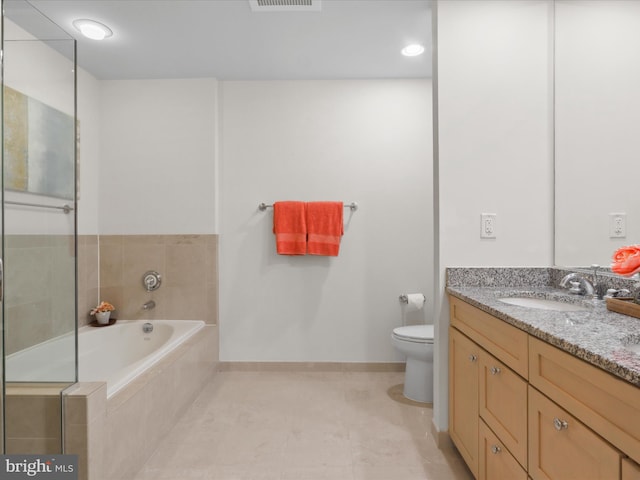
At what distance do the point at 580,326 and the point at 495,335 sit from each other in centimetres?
32

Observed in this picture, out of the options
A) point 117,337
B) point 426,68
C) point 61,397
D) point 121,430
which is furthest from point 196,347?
point 426,68

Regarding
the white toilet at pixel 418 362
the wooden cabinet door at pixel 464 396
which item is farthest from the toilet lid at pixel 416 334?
the wooden cabinet door at pixel 464 396

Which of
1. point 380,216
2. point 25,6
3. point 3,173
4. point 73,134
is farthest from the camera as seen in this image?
point 380,216

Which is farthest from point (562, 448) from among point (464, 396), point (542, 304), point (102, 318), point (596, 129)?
point (102, 318)

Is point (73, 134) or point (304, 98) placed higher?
point (304, 98)

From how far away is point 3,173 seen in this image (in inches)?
50.0

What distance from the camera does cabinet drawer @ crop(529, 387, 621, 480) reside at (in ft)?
2.66

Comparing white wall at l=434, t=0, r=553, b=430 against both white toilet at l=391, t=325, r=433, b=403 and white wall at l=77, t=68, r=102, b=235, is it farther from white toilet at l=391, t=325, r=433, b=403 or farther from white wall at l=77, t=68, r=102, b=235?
white wall at l=77, t=68, r=102, b=235

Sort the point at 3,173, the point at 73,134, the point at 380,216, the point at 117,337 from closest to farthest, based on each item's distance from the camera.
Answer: the point at 3,173 → the point at 73,134 → the point at 117,337 → the point at 380,216

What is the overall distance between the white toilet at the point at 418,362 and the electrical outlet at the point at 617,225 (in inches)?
44.5

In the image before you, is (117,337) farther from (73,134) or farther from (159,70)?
(159,70)

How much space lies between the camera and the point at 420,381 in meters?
2.47

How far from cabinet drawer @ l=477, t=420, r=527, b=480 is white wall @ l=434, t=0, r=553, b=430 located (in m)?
0.64

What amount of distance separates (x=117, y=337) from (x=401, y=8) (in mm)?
2810
